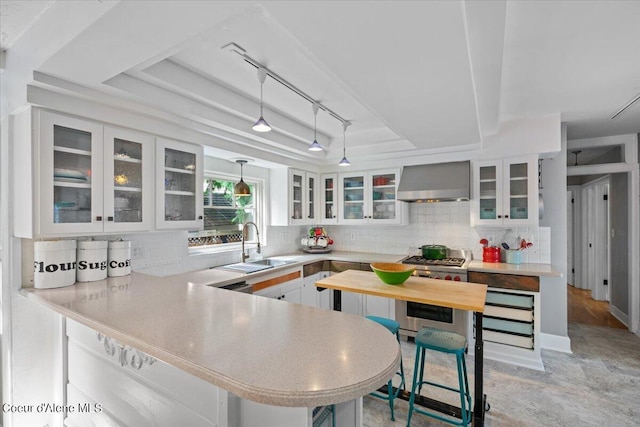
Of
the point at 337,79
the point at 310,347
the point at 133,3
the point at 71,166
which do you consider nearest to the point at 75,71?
the point at 71,166

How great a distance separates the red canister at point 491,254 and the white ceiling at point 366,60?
1.30 m

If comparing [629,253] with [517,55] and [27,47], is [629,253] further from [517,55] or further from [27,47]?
[27,47]

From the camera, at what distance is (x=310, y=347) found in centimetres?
106

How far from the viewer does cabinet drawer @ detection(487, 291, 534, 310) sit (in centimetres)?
307

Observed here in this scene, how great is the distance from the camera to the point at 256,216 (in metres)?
4.14

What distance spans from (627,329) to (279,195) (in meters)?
4.93

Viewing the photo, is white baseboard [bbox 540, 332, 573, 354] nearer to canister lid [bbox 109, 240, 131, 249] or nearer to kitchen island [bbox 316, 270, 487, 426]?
kitchen island [bbox 316, 270, 487, 426]

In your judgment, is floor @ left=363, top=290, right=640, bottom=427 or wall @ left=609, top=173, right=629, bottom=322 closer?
floor @ left=363, top=290, right=640, bottom=427

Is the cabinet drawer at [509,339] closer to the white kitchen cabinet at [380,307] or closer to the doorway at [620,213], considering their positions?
the white kitchen cabinet at [380,307]

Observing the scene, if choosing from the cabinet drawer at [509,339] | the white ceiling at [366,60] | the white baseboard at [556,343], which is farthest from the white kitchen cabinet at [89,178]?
the white baseboard at [556,343]

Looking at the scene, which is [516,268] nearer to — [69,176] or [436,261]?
[436,261]

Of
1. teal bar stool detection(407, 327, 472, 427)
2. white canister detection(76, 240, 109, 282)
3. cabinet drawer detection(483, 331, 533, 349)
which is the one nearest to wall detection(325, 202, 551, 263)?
cabinet drawer detection(483, 331, 533, 349)

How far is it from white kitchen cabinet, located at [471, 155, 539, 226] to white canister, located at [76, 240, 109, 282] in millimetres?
3708

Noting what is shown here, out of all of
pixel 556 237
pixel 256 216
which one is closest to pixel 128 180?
pixel 256 216
